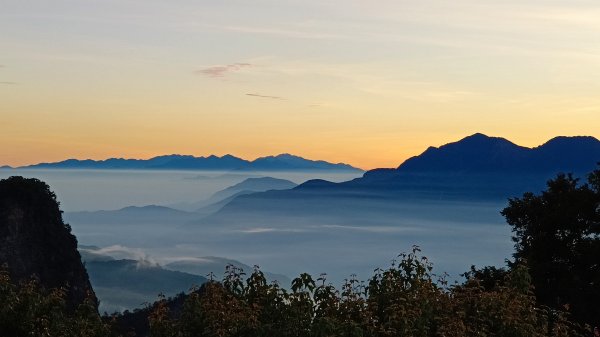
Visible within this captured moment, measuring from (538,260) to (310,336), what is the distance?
3090 centimetres

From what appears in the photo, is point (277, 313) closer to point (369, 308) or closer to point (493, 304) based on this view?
point (369, 308)

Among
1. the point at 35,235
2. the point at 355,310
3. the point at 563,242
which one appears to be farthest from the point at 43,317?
the point at 35,235

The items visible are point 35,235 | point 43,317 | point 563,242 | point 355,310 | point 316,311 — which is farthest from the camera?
point 35,235

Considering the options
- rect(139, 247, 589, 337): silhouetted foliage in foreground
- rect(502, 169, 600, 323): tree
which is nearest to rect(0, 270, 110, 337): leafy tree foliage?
rect(139, 247, 589, 337): silhouetted foliage in foreground

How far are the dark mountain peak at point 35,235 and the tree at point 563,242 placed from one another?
123 m

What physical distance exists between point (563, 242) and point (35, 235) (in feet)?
438

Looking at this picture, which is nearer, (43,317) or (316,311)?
(316,311)

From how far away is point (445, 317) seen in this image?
1873cm

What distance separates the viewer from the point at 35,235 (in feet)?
528

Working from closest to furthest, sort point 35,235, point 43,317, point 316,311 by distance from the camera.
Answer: point 316,311
point 43,317
point 35,235

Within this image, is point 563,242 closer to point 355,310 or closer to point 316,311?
point 355,310

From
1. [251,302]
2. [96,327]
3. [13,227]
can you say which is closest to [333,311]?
[251,302]

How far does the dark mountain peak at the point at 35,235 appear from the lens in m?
158

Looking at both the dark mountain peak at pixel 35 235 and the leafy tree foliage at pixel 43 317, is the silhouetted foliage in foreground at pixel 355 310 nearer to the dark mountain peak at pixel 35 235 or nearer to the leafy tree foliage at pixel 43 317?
the leafy tree foliage at pixel 43 317
